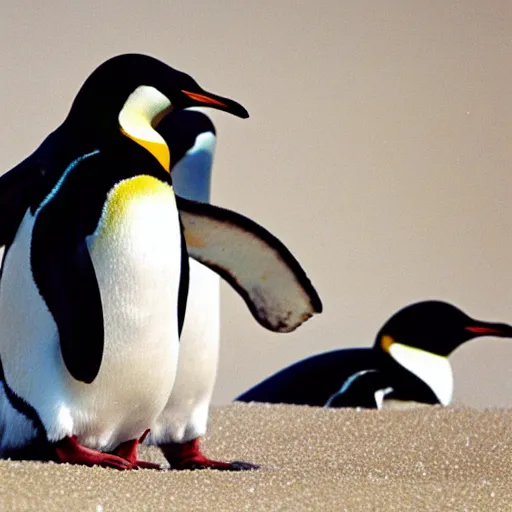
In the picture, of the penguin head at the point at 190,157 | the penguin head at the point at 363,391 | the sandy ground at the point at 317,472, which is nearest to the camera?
the sandy ground at the point at 317,472

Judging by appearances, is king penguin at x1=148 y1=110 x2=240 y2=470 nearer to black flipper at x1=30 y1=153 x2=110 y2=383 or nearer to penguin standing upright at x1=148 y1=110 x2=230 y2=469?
penguin standing upright at x1=148 y1=110 x2=230 y2=469

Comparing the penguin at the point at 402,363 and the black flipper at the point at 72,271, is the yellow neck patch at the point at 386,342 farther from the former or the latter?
the black flipper at the point at 72,271

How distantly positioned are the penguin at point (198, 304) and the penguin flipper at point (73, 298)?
26cm

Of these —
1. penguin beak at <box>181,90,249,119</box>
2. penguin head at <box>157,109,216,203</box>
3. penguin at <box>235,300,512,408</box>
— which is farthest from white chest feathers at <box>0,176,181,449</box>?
penguin at <box>235,300,512,408</box>

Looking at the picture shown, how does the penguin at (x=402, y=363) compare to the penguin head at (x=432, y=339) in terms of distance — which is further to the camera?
the penguin head at (x=432, y=339)

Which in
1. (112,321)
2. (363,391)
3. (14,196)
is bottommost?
(363,391)

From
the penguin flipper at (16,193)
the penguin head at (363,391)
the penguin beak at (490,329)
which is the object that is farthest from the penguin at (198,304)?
the penguin beak at (490,329)

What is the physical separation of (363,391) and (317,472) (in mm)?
1543

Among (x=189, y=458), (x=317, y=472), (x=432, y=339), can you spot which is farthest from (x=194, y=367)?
(x=432, y=339)

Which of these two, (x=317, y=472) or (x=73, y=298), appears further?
(x=317, y=472)

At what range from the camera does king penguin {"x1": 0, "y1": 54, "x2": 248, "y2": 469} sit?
1459mm

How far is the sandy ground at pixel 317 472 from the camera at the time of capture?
127 cm

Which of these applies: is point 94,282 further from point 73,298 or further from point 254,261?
point 254,261

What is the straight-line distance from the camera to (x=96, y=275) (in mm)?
1469
